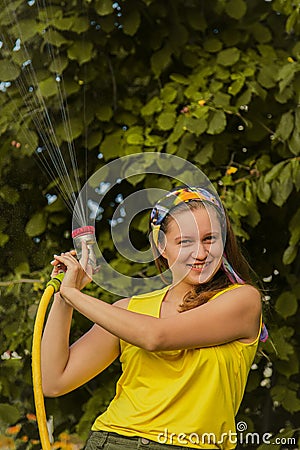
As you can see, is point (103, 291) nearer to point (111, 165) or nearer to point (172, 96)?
point (111, 165)

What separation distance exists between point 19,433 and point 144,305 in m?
1.16

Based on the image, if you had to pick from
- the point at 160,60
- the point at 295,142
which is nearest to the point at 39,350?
the point at 295,142

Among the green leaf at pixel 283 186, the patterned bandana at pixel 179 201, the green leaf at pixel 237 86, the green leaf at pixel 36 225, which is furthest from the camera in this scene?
the green leaf at pixel 36 225

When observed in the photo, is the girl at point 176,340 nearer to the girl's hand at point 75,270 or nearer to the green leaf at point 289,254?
the girl's hand at point 75,270

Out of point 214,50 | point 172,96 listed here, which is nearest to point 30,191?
point 172,96

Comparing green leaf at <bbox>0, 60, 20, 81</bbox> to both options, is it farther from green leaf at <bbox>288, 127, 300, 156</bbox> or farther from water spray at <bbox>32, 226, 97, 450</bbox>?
water spray at <bbox>32, 226, 97, 450</bbox>

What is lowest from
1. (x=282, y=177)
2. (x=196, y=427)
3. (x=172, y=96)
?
(x=282, y=177)

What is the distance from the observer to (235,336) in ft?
3.61

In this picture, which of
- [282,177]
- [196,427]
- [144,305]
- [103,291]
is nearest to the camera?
[196,427]

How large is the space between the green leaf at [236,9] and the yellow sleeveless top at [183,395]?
1.29 metres

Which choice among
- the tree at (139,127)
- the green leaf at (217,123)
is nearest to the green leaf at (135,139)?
the tree at (139,127)

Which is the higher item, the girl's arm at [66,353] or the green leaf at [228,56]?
the girl's arm at [66,353]

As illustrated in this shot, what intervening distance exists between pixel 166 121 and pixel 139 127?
102 millimetres

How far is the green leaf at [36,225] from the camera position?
2182 millimetres
